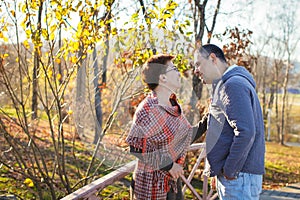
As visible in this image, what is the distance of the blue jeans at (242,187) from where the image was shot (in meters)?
1.99

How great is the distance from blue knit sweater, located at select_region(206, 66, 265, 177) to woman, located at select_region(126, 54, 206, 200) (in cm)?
17

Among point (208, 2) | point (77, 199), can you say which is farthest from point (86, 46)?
point (208, 2)

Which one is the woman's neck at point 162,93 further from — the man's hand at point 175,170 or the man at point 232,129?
the man's hand at point 175,170

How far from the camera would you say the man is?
1860 mm

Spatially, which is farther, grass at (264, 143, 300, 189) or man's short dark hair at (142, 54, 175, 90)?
grass at (264, 143, 300, 189)

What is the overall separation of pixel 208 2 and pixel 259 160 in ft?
18.7

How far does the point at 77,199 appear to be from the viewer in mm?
2010

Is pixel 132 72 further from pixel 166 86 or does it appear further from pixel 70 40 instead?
pixel 166 86

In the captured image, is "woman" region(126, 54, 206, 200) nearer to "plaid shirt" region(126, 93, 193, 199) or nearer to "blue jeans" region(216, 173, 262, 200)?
"plaid shirt" region(126, 93, 193, 199)

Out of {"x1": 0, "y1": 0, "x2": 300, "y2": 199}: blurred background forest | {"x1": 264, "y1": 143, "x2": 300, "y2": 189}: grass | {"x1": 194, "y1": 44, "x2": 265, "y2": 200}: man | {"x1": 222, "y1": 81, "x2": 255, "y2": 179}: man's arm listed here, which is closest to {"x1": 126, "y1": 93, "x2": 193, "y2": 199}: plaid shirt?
{"x1": 194, "y1": 44, "x2": 265, "y2": 200}: man

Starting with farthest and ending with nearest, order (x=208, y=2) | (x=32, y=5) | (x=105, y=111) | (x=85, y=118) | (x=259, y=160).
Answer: (x=208, y=2) < (x=105, y=111) < (x=85, y=118) < (x=32, y=5) < (x=259, y=160)

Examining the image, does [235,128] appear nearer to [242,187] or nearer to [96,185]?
[242,187]

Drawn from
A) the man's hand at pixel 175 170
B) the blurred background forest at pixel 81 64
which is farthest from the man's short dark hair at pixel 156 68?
the blurred background forest at pixel 81 64

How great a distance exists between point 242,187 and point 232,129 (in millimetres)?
287
